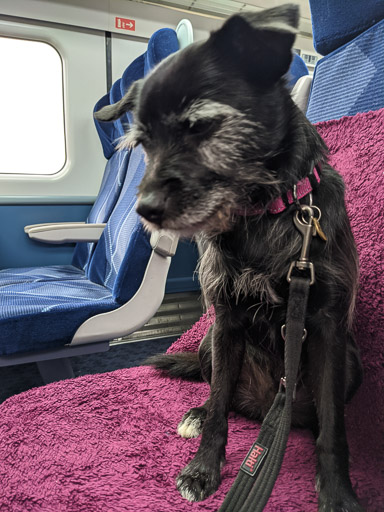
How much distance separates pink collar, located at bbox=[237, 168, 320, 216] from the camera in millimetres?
736

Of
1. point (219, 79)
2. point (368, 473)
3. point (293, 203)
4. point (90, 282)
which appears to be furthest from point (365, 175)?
point (90, 282)

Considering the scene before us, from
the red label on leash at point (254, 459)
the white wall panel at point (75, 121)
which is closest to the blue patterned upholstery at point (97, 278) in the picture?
the white wall panel at point (75, 121)

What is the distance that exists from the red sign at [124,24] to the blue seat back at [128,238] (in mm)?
964

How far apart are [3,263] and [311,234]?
234 centimetres

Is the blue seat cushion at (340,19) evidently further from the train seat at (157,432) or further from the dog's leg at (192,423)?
the dog's leg at (192,423)

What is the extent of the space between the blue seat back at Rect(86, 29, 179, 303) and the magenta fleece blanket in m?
0.45

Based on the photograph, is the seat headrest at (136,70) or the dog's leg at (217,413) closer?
the dog's leg at (217,413)

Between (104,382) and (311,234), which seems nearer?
(311,234)

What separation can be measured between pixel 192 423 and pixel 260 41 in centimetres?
78

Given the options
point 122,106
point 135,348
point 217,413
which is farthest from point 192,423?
point 135,348

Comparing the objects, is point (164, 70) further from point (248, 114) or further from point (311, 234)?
point (311, 234)

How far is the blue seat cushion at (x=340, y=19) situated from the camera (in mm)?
971

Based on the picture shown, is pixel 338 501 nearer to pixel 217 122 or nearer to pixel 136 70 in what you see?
pixel 217 122

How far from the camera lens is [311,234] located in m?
0.68
